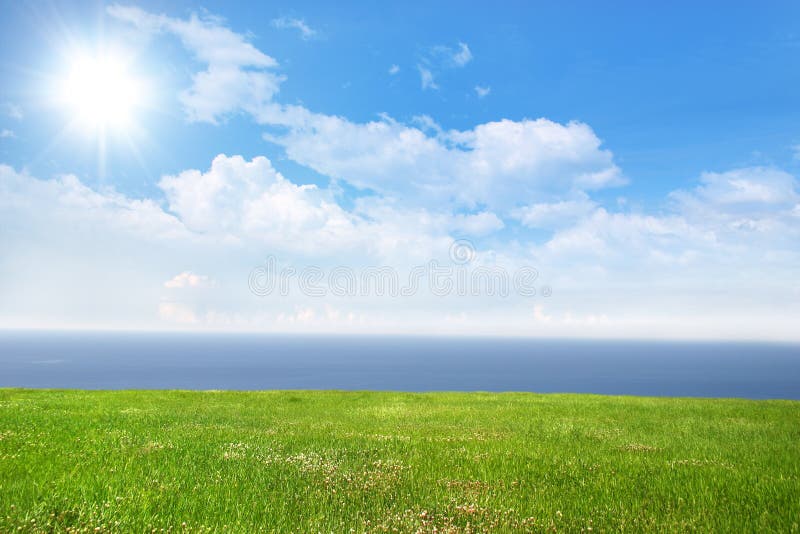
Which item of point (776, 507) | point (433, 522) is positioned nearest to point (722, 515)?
point (776, 507)

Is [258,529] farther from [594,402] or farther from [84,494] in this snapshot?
[594,402]

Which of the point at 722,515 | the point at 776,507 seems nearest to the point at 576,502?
the point at 722,515

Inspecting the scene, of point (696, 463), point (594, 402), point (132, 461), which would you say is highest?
point (132, 461)

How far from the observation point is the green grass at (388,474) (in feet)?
21.9

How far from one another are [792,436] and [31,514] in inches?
850

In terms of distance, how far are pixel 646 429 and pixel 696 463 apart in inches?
253

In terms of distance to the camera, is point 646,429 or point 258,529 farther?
point 646,429

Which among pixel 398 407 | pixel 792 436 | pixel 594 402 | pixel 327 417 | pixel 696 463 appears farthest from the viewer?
pixel 594 402

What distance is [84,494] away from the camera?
23.2 ft

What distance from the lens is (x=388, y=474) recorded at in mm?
8977

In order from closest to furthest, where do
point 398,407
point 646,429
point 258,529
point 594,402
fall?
point 258,529 → point 646,429 → point 398,407 → point 594,402

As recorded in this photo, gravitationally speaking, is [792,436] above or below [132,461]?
below

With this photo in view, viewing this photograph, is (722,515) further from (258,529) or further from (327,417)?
(327,417)

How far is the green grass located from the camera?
21.9 feet
